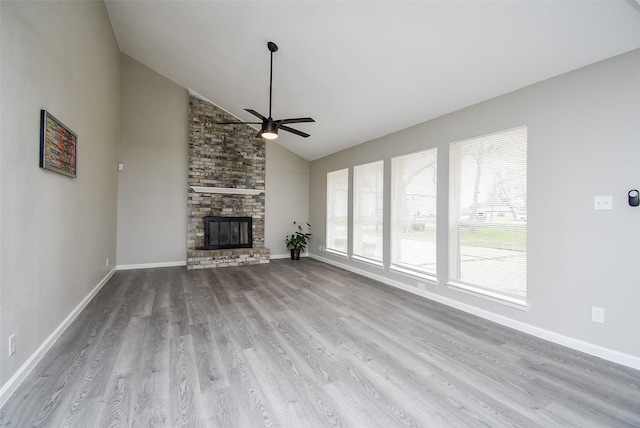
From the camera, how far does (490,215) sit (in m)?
3.45

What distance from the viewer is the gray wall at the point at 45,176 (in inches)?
73.2

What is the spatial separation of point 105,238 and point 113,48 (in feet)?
10.9

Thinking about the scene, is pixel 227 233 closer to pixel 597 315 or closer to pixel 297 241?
pixel 297 241

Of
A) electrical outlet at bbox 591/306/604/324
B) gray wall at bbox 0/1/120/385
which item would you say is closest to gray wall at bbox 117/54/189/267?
gray wall at bbox 0/1/120/385

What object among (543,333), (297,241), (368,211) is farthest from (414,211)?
(297,241)

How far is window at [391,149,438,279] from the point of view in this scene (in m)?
4.25

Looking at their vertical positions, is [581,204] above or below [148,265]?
above

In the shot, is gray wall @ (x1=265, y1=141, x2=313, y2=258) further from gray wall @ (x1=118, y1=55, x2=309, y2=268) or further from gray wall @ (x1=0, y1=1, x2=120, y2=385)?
gray wall @ (x1=0, y1=1, x2=120, y2=385)

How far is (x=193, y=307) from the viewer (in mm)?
3629

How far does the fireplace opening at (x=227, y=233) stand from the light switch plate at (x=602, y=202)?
6027 millimetres

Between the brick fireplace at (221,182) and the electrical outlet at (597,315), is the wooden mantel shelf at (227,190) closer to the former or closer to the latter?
the brick fireplace at (221,182)

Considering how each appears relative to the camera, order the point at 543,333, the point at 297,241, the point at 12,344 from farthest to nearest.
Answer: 1. the point at 297,241
2. the point at 543,333
3. the point at 12,344

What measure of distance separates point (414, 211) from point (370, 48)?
2.48 meters

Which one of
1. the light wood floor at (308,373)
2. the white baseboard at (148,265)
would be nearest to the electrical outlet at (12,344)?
the light wood floor at (308,373)
